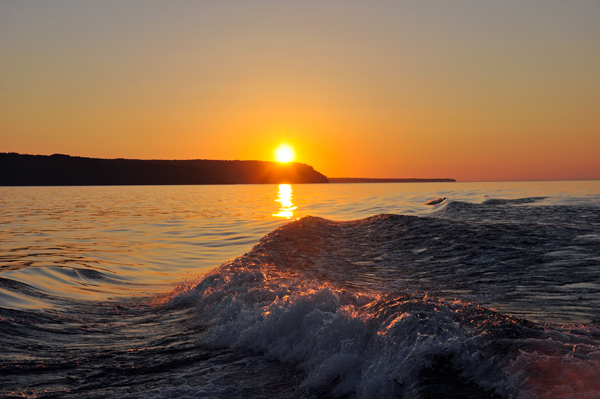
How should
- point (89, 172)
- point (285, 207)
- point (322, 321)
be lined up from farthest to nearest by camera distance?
1. point (89, 172)
2. point (285, 207)
3. point (322, 321)

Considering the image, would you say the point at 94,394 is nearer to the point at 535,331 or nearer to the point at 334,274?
the point at 535,331

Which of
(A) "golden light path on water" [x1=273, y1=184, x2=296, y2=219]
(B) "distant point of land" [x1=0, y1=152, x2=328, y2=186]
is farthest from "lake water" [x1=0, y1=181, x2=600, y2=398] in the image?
(B) "distant point of land" [x1=0, y1=152, x2=328, y2=186]

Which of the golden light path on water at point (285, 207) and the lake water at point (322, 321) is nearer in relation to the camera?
the lake water at point (322, 321)

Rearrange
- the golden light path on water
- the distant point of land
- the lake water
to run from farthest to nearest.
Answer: the distant point of land < the golden light path on water < the lake water

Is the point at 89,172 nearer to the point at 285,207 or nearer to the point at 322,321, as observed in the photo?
the point at 285,207

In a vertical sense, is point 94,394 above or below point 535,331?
below

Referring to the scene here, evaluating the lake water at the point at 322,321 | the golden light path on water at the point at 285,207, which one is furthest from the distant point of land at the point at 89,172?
the lake water at the point at 322,321

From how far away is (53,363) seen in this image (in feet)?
14.3

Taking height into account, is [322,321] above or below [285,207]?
above

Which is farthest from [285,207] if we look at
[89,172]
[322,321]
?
[89,172]

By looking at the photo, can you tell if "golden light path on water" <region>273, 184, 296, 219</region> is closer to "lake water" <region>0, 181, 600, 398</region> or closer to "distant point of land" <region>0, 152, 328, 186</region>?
"lake water" <region>0, 181, 600, 398</region>

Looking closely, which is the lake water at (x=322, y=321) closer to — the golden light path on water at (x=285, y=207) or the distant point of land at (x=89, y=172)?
the golden light path on water at (x=285, y=207)

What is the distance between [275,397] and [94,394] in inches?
66.6

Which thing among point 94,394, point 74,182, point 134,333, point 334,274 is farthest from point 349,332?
point 74,182
